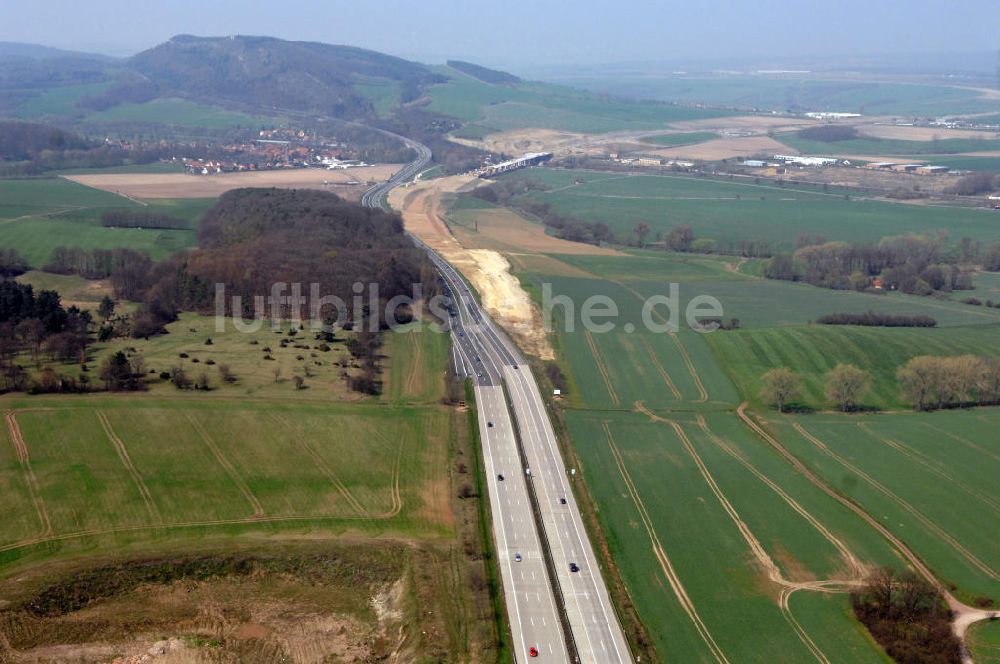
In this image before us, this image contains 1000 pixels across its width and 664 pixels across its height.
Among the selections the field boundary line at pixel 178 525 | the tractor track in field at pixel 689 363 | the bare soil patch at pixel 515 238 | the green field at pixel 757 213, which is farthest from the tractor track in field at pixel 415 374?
the green field at pixel 757 213

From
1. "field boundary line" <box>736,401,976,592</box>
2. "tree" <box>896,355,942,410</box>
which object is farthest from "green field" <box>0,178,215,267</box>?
"tree" <box>896,355,942,410</box>

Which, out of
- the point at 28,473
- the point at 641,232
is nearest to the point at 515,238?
the point at 641,232

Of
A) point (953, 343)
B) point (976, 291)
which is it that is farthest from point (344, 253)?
point (976, 291)

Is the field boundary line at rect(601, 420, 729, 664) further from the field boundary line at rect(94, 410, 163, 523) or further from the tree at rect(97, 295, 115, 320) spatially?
the tree at rect(97, 295, 115, 320)

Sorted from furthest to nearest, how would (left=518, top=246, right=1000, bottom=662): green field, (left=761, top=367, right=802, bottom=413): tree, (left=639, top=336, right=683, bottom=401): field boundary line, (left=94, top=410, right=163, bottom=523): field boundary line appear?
(left=639, top=336, right=683, bottom=401): field boundary line, (left=761, top=367, right=802, bottom=413): tree, (left=94, top=410, right=163, bottom=523): field boundary line, (left=518, top=246, right=1000, bottom=662): green field

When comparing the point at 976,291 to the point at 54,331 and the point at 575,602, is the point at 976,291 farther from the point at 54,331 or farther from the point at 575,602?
the point at 54,331

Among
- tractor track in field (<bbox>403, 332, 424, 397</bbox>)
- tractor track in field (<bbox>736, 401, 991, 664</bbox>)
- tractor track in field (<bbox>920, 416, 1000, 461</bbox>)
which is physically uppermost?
tractor track in field (<bbox>403, 332, 424, 397</bbox>)

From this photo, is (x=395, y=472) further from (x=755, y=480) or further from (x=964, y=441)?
(x=964, y=441)

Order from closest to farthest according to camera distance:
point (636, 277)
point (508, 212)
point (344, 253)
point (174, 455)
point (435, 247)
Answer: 1. point (174, 455)
2. point (344, 253)
3. point (636, 277)
4. point (435, 247)
5. point (508, 212)
